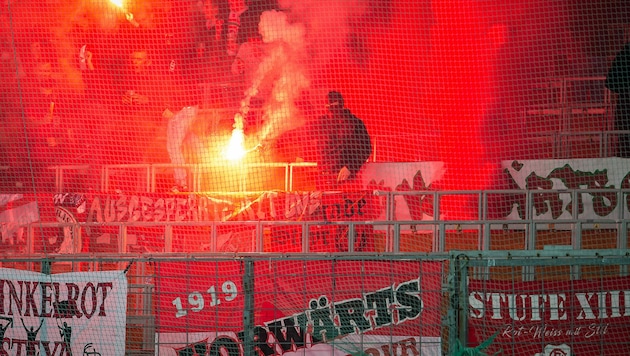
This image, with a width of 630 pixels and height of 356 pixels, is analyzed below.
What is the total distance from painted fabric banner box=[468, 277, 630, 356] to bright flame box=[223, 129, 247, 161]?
6.76 metres

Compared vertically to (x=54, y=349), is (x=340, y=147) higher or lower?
higher

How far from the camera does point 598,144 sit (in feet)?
31.4

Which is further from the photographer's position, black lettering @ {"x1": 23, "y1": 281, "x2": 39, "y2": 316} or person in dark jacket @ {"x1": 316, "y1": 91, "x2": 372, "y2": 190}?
person in dark jacket @ {"x1": 316, "y1": 91, "x2": 372, "y2": 190}

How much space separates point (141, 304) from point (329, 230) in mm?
2157

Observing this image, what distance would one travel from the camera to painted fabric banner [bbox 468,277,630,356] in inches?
189

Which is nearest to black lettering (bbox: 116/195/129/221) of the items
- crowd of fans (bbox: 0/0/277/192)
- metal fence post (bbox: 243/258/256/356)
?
crowd of fans (bbox: 0/0/277/192)

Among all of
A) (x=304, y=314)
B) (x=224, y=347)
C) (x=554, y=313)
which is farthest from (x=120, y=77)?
(x=554, y=313)

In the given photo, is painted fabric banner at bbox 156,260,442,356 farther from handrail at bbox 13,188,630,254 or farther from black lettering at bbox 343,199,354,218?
black lettering at bbox 343,199,354,218

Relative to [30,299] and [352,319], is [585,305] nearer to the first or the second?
[352,319]

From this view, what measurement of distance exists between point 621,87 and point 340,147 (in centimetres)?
346

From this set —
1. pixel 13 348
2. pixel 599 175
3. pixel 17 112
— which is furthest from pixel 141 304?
pixel 17 112

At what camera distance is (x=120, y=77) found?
11633mm

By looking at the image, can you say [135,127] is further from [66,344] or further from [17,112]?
[66,344]

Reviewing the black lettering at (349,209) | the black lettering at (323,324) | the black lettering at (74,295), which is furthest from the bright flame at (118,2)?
the black lettering at (323,324)
